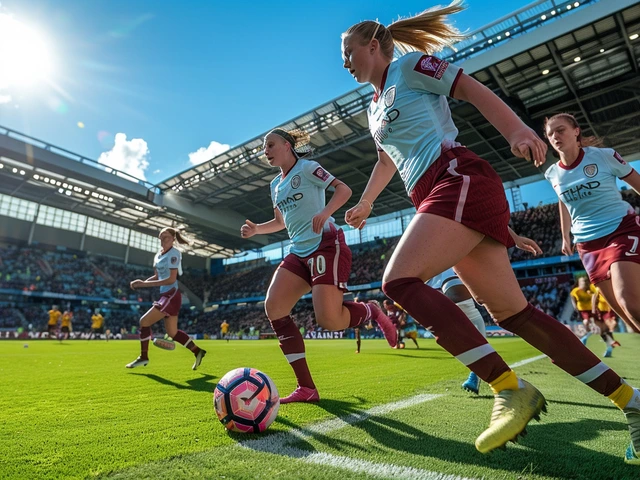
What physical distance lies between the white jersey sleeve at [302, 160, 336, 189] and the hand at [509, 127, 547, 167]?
85.5 inches

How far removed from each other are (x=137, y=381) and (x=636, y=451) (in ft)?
14.9

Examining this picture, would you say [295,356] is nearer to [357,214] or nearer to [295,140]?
[357,214]

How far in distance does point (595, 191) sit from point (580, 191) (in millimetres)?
104

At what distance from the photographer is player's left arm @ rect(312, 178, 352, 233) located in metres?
2.66

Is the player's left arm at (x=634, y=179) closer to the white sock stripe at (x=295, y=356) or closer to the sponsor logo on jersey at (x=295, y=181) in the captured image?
the sponsor logo on jersey at (x=295, y=181)

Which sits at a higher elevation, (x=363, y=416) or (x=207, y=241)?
(x=207, y=241)

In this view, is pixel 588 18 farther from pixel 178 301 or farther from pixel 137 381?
pixel 137 381

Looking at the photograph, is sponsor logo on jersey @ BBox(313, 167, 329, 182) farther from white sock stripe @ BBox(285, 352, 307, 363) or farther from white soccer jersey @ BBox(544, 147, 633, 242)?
white soccer jersey @ BBox(544, 147, 633, 242)

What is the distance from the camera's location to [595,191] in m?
3.17

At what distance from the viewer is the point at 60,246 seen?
123ft

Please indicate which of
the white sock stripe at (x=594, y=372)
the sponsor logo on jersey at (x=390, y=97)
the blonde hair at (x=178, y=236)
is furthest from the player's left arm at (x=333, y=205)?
the blonde hair at (x=178, y=236)

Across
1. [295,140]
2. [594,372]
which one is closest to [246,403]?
[594,372]

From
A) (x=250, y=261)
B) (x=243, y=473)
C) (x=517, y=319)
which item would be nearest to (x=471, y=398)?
(x=517, y=319)

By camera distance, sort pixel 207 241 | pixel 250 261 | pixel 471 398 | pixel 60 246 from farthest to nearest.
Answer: pixel 250 261
pixel 207 241
pixel 60 246
pixel 471 398
